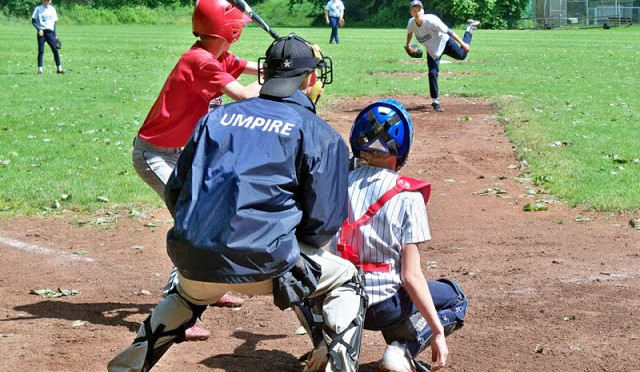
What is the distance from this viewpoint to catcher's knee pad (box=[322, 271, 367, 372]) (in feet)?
12.3

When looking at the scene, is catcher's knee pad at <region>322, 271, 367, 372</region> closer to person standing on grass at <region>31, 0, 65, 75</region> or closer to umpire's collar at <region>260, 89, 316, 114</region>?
umpire's collar at <region>260, 89, 316, 114</region>

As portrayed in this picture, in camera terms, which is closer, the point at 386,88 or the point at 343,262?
the point at 343,262

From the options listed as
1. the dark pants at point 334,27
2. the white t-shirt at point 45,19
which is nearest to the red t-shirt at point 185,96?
the white t-shirt at point 45,19

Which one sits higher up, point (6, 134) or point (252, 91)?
point (252, 91)

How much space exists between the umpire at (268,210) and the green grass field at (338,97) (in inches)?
204

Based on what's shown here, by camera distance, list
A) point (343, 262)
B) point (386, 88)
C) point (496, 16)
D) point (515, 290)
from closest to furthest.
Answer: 1. point (343, 262)
2. point (515, 290)
3. point (386, 88)
4. point (496, 16)

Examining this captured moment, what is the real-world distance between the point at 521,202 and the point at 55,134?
7.07 m

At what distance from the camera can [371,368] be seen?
4.79m

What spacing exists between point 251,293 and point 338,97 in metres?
13.9

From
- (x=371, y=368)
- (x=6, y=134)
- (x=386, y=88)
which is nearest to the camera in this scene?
(x=371, y=368)

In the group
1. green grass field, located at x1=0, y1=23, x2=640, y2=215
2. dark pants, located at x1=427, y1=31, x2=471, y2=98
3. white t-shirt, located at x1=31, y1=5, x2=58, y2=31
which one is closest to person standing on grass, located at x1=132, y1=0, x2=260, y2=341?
green grass field, located at x1=0, y1=23, x2=640, y2=215

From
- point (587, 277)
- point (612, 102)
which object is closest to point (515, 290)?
point (587, 277)

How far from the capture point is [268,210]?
11.6 ft

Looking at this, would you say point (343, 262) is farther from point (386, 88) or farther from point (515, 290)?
point (386, 88)
